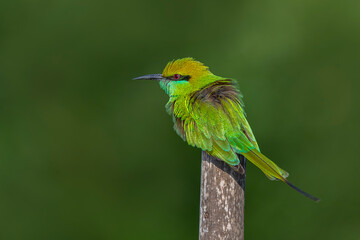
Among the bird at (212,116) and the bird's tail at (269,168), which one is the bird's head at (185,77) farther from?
the bird's tail at (269,168)

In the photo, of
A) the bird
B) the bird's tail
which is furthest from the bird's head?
the bird's tail

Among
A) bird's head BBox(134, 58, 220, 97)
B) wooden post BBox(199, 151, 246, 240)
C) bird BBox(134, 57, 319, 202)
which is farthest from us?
bird's head BBox(134, 58, 220, 97)

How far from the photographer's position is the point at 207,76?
11.0 feet

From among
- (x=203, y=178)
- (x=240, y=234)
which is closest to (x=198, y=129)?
(x=203, y=178)

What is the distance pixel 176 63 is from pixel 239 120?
71cm

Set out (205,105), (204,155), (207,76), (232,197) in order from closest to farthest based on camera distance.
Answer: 1. (232,197)
2. (204,155)
3. (205,105)
4. (207,76)

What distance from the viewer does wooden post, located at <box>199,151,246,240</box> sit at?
262 centimetres

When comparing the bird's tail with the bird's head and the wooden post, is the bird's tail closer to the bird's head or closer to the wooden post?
the wooden post

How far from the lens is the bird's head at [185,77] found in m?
3.31

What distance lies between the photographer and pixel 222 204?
263cm

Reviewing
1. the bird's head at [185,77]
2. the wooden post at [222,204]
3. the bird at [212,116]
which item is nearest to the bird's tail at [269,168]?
the bird at [212,116]

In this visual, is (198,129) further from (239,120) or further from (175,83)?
(175,83)

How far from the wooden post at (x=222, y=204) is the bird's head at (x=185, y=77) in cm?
74

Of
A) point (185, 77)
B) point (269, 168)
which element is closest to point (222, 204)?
point (269, 168)
